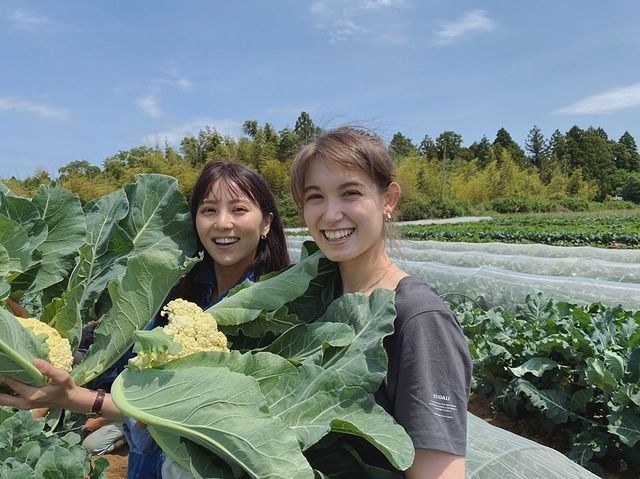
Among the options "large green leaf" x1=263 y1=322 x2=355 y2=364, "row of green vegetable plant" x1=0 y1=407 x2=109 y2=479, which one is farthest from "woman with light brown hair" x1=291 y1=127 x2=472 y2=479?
"row of green vegetable plant" x1=0 y1=407 x2=109 y2=479

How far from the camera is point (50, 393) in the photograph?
1444 millimetres

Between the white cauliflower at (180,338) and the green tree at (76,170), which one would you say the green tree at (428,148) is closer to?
the green tree at (76,170)

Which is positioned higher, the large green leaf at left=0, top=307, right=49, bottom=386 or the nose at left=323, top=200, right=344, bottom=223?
the nose at left=323, top=200, right=344, bottom=223

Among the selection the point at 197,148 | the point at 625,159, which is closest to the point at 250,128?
the point at 197,148

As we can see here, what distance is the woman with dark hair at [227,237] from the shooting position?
6.33ft

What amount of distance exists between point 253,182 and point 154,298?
0.62 metres

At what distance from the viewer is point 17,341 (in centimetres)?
133

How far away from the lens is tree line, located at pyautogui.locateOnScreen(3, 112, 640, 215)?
25531 millimetres

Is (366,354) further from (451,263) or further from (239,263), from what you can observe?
(451,263)

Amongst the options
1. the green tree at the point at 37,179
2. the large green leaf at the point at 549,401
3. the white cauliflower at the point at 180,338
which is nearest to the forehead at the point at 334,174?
the white cauliflower at the point at 180,338

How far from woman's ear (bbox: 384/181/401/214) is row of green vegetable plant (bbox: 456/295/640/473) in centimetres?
282

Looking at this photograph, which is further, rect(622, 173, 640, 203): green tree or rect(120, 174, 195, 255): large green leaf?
rect(622, 173, 640, 203): green tree

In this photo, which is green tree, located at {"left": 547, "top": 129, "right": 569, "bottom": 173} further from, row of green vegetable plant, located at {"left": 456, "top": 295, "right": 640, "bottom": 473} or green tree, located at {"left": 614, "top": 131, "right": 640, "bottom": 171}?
row of green vegetable plant, located at {"left": 456, "top": 295, "right": 640, "bottom": 473}

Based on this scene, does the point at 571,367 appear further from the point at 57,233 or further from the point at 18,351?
the point at 18,351
